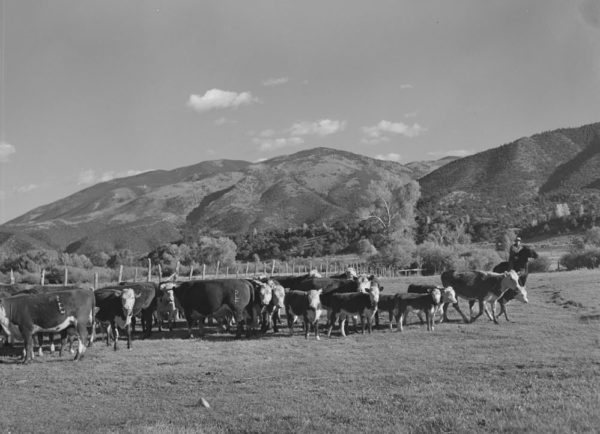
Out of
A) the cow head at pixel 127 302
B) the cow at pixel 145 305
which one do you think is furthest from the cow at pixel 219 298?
the cow head at pixel 127 302

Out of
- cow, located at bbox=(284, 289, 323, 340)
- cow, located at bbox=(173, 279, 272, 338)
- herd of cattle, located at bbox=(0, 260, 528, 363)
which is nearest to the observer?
herd of cattle, located at bbox=(0, 260, 528, 363)

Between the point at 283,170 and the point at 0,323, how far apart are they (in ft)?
605

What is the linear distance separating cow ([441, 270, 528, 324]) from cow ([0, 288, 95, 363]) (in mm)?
12039

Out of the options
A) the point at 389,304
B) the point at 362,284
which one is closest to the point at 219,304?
the point at 389,304

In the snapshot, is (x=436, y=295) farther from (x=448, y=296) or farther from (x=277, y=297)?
(x=277, y=297)

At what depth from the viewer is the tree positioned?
248 feet

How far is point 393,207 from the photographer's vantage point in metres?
79.7

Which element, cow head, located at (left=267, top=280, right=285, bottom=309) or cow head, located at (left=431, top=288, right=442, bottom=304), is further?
cow head, located at (left=267, top=280, right=285, bottom=309)

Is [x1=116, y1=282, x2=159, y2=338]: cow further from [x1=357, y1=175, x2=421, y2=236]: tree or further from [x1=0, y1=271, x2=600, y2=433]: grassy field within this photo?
[x1=357, y1=175, x2=421, y2=236]: tree

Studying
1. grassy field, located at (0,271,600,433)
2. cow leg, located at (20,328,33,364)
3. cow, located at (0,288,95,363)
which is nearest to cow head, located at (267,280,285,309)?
grassy field, located at (0,271,600,433)

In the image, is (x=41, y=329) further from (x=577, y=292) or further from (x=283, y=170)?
(x=283, y=170)

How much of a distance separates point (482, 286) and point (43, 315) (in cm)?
1430

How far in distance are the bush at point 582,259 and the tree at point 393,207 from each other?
2374cm

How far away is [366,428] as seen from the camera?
8609mm
